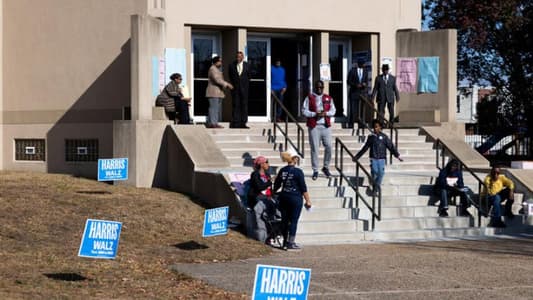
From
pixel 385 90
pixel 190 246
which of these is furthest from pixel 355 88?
pixel 190 246

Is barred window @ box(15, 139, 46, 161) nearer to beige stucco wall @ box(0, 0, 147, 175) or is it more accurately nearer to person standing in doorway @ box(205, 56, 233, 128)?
beige stucco wall @ box(0, 0, 147, 175)

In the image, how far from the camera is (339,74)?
27297 millimetres

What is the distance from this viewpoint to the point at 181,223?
17.5m

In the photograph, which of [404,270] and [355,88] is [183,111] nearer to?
[355,88]

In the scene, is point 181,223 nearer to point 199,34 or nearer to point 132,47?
point 132,47

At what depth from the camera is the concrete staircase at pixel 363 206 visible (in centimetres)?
1814

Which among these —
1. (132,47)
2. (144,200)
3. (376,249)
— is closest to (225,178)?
(144,200)

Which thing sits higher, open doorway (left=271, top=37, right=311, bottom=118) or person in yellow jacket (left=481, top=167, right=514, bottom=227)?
open doorway (left=271, top=37, right=311, bottom=118)

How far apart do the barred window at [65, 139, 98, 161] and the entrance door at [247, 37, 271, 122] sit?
13.7ft

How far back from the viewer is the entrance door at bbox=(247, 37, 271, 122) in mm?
26203

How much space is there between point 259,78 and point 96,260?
12766 mm

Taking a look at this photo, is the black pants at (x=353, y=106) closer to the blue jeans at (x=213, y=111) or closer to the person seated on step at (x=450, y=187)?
the blue jeans at (x=213, y=111)

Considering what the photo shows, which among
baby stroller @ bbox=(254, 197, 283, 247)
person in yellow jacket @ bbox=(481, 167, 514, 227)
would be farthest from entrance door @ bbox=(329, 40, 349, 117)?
baby stroller @ bbox=(254, 197, 283, 247)

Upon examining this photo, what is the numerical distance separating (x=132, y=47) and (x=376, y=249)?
8305mm
